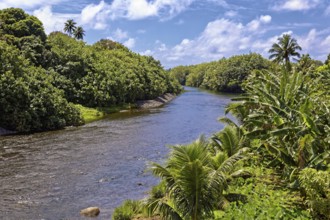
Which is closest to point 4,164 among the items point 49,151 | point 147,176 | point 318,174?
point 49,151

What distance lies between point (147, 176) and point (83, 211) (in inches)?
382

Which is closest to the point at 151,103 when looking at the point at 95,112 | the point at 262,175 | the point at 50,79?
the point at 95,112

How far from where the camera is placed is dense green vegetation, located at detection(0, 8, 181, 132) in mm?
52500

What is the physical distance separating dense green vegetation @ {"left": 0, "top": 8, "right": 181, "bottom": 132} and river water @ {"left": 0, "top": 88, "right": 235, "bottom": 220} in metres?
3.92

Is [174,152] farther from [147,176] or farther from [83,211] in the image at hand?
[147,176]

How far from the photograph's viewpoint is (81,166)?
35344mm

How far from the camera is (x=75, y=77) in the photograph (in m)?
74.8

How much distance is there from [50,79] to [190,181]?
57.6m

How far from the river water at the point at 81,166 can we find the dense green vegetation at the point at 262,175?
1.70 metres

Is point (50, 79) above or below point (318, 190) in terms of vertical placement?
above

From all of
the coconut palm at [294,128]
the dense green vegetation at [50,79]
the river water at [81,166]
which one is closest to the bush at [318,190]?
the coconut palm at [294,128]

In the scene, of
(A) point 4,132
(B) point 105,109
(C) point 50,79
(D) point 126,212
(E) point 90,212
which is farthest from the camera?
(B) point 105,109

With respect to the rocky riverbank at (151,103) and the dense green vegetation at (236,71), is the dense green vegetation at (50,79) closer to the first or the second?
the rocky riverbank at (151,103)

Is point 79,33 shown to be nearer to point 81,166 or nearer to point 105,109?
point 105,109
